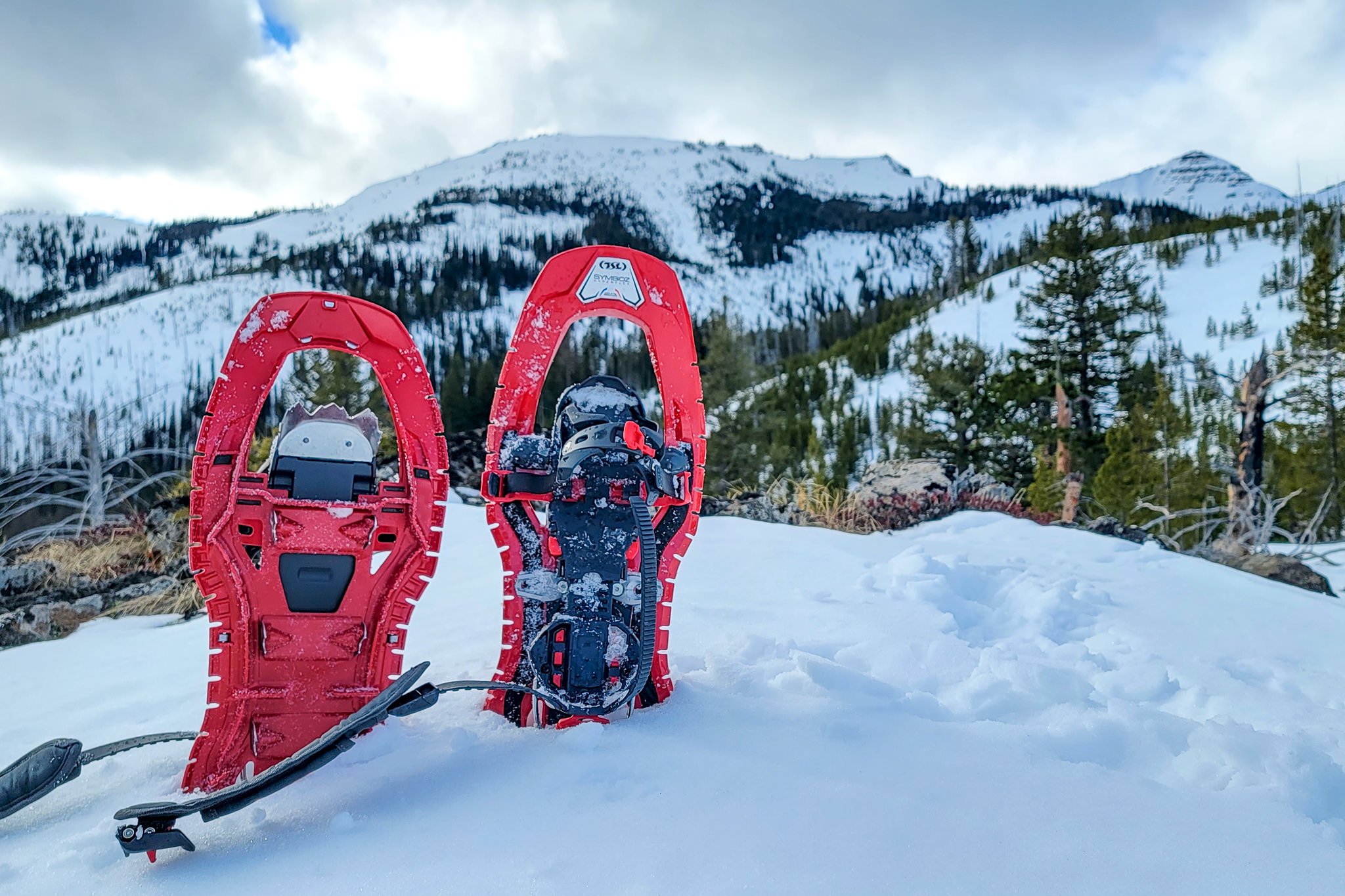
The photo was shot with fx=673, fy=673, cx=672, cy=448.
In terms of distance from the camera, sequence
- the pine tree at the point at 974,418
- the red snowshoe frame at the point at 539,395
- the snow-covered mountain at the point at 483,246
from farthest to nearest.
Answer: the snow-covered mountain at the point at 483,246 → the pine tree at the point at 974,418 → the red snowshoe frame at the point at 539,395

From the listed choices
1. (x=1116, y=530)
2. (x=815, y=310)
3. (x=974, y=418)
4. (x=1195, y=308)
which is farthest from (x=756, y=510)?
(x=815, y=310)

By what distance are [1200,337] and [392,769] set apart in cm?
6008

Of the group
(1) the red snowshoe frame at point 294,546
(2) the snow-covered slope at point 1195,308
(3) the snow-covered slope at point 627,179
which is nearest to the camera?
(1) the red snowshoe frame at point 294,546

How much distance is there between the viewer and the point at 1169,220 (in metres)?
87.0

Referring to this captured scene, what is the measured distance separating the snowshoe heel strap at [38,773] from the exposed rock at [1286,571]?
629 centimetres

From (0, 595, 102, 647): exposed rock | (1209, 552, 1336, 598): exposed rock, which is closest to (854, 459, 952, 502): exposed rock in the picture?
(1209, 552, 1336, 598): exposed rock

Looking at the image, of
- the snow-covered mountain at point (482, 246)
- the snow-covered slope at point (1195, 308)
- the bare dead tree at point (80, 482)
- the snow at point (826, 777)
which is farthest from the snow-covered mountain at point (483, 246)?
the snow at point (826, 777)

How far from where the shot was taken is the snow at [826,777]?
1303 millimetres

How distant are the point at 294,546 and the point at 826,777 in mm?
1695

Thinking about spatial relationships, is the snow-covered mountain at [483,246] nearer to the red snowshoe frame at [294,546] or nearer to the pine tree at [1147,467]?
the pine tree at [1147,467]

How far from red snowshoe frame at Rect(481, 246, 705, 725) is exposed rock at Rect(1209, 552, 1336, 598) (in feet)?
15.1

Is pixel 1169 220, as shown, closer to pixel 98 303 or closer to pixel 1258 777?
pixel 1258 777

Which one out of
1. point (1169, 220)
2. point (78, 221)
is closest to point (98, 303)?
point (78, 221)

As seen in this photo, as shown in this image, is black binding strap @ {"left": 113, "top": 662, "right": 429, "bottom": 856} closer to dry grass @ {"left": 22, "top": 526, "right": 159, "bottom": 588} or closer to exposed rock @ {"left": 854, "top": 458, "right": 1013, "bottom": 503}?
dry grass @ {"left": 22, "top": 526, "right": 159, "bottom": 588}
